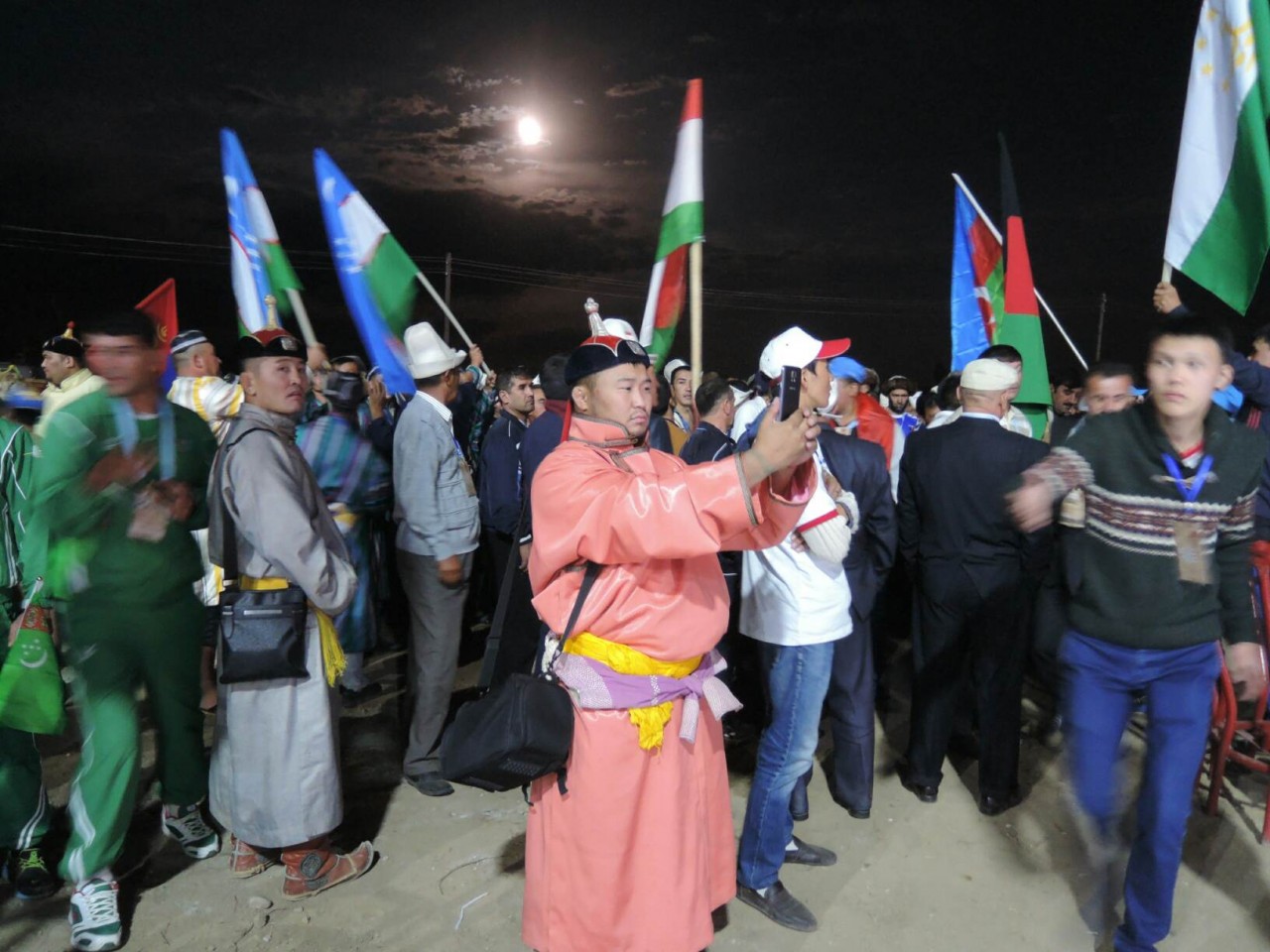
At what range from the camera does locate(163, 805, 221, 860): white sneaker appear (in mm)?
3527

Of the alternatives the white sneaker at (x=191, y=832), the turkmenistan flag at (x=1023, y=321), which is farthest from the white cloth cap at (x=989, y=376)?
the white sneaker at (x=191, y=832)

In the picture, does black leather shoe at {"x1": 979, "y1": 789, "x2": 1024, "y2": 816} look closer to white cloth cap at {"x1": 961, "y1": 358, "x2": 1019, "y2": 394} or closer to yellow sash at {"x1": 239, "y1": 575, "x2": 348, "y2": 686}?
white cloth cap at {"x1": 961, "y1": 358, "x2": 1019, "y2": 394}

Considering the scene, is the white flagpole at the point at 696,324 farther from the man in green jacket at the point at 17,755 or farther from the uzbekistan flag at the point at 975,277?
the uzbekistan flag at the point at 975,277

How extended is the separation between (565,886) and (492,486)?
3.34m

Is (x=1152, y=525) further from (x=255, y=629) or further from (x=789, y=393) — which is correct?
(x=255, y=629)

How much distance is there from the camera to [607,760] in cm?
223

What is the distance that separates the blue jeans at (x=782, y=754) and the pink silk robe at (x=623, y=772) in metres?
0.74

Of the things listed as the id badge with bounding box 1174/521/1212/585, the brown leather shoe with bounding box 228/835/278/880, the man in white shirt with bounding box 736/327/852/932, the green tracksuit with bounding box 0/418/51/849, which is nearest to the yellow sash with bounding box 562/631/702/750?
the man in white shirt with bounding box 736/327/852/932

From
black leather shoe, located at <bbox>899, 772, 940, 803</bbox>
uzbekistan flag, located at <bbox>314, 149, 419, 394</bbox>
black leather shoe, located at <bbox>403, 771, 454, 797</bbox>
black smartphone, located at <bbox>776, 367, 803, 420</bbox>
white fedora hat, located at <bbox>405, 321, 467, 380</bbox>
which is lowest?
black leather shoe, located at <bbox>899, 772, 940, 803</bbox>

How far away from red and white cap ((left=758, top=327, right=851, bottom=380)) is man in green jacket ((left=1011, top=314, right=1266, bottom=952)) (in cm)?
96

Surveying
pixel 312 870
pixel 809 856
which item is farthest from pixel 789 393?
pixel 312 870

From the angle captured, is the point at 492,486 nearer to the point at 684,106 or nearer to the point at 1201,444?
the point at 684,106

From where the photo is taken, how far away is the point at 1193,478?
8.50 ft

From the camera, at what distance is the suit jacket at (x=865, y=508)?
146 inches
